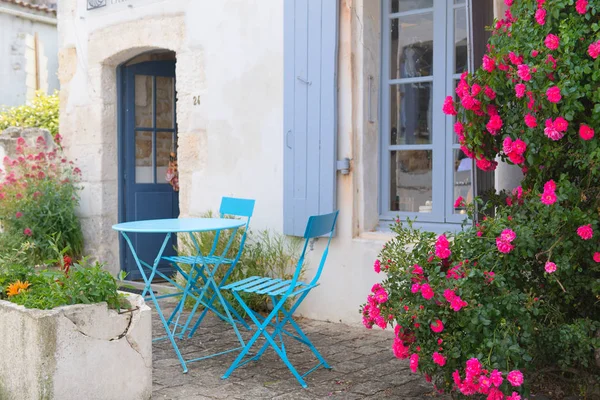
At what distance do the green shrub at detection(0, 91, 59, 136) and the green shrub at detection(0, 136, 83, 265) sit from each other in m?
2.85

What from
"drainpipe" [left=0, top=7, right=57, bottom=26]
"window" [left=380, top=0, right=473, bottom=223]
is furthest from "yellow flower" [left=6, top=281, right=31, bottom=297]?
"drainpipe" [left=0, top=7, right=57, bottom=26]

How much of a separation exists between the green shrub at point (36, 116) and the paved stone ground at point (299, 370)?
615cm

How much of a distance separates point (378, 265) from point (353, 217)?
1860 mm

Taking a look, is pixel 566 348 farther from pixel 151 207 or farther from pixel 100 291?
pixel 151 207

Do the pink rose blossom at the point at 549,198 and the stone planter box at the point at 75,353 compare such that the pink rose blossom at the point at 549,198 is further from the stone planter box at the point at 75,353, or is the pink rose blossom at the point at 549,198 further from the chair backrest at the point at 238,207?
the chair backrest at the point at 238,207

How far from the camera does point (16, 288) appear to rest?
3.60 m

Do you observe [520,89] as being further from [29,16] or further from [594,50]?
[29,16]

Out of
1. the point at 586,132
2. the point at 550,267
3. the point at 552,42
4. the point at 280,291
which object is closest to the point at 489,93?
the point at 552,42

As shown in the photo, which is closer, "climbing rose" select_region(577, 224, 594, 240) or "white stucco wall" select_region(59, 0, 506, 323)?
"climbing rose" select_region(577, 224, 594, 240)

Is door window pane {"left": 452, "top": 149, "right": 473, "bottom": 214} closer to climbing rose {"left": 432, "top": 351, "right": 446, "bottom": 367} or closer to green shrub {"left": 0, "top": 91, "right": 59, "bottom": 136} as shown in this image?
climbing rose {"left": 432, "top": 351, "right": 446, "bottom": 367}

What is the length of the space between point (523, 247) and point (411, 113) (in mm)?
2433

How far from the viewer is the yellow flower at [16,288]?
3.57 meters

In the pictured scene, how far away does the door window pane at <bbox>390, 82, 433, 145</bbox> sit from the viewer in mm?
5305

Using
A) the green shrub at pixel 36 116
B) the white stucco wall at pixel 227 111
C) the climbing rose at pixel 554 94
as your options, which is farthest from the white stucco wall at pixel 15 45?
the climbing rose at pixel 554 94
